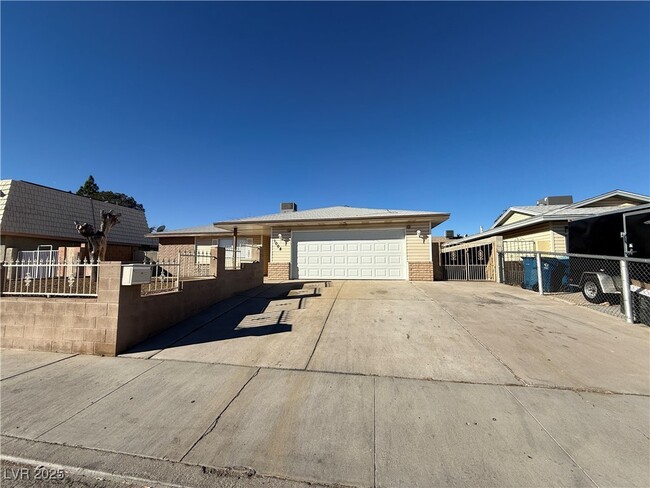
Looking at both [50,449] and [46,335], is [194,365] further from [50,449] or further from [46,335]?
[46,335]

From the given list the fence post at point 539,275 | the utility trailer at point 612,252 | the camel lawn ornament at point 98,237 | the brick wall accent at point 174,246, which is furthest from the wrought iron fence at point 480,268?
the brick wall accent at point 174,246

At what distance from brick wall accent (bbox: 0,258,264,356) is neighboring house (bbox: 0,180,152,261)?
9.87 metres

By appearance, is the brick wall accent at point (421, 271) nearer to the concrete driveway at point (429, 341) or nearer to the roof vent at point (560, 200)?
the concrete driveway at point (429, 341)

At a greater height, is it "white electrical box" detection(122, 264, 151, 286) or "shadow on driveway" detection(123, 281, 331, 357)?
"white electrical box" detection(122, 264, 151, 286)

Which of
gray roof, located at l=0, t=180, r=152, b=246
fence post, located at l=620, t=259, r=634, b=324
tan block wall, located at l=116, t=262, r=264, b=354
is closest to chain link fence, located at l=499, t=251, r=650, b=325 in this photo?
fence post, located at l=620, t=259, r=634, b=324

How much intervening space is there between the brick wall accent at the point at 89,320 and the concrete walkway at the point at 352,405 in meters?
0.24

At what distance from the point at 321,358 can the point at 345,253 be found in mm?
8294

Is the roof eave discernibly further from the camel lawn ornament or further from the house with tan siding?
the camel lawn ornament

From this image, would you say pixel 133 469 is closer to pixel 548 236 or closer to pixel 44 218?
pixel 548 236

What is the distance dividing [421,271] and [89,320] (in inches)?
415

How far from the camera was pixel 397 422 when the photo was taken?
9.05 feet

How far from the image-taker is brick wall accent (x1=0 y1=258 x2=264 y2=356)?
4605mm

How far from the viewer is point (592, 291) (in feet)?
24.5

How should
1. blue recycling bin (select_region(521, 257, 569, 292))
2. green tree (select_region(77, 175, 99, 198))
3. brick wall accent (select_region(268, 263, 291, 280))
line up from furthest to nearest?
green tree (select_region(77, 175, 99, 198))
brick wall accent (select_region(268, 263, 291, 280))
blue recycling bin (select_region(521, 257, 569, 292))
